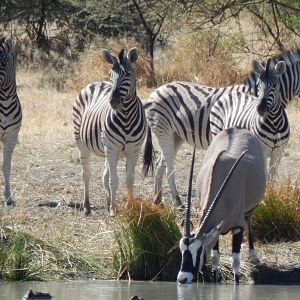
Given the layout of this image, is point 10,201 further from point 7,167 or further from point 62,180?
point 62,180

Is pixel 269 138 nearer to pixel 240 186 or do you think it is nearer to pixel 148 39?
pixel 240 186

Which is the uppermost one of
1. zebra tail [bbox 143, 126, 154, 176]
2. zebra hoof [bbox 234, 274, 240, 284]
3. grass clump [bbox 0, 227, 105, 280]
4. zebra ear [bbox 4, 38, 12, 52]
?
zebra ear [bbox 4, 38, 12, 52]

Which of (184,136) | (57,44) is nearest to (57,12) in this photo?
(57,44)

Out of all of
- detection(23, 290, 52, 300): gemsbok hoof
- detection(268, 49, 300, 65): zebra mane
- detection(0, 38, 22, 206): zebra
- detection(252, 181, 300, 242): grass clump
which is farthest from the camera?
detection(268, 49, 300, 65): zebra mane

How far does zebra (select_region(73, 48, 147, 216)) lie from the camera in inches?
512

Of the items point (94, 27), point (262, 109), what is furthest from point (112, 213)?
point (94, 27)

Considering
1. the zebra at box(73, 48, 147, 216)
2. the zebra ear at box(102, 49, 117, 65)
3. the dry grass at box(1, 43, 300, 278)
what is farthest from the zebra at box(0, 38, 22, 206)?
the zebra ear at box(102, 49, 117, 65)

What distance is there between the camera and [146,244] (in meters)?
10.2

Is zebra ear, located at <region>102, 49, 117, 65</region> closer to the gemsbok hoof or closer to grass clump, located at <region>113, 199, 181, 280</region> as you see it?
grass clump, located at <region>113, 199, 181, 280</region>

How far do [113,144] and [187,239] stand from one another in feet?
13.9

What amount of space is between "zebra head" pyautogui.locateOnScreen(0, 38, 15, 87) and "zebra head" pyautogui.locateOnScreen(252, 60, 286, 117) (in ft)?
11.2

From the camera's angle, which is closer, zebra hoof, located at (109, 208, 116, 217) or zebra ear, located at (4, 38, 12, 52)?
zebra hoof, located at (109, 208, 116, 217)

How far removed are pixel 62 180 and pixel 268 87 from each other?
3.69m

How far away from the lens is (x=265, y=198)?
36.9ft
